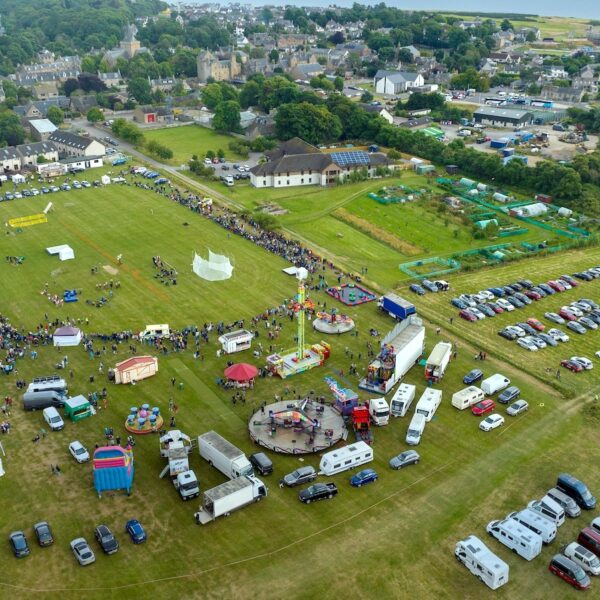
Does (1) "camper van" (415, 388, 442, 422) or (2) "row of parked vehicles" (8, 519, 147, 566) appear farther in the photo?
(1) "camper van" (415, 388, 442, 422)

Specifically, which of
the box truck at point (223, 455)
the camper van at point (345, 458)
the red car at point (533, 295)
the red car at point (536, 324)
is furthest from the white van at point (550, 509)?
the red car at point (533, 295)

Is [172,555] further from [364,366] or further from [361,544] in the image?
[364,366]

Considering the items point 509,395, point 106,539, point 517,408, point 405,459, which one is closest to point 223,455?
point 106,539

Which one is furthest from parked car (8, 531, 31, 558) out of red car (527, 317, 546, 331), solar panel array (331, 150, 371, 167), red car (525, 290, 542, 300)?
solar panel array (331, 150, 371, 167)

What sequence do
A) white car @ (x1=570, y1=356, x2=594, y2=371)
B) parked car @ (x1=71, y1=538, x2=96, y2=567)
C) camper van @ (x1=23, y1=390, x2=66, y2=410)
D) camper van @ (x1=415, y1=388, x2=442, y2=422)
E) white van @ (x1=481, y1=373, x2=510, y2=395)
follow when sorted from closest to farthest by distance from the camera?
1. parked car @ (x1=71, y1=538, x2=96, y2=567)
2. camper van @ (x1=415, y1=388, x2=442, y2=422)
3. camper van @ (x1=23, y1=390, x2=66, y2=410)
4. white van @ (x1=481, y1=373, x2=510, y2=395)
5. white car @ (x1=570, y1=356, x2=594, y2=371)

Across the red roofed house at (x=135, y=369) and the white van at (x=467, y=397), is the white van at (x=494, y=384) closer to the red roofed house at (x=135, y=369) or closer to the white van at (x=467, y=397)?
the white van at (x=467, y=397)

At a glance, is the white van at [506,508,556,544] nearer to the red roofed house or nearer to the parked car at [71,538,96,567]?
the parked car at [71,538,96,567]

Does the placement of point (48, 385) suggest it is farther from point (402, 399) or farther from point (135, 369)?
point (402, 399)
